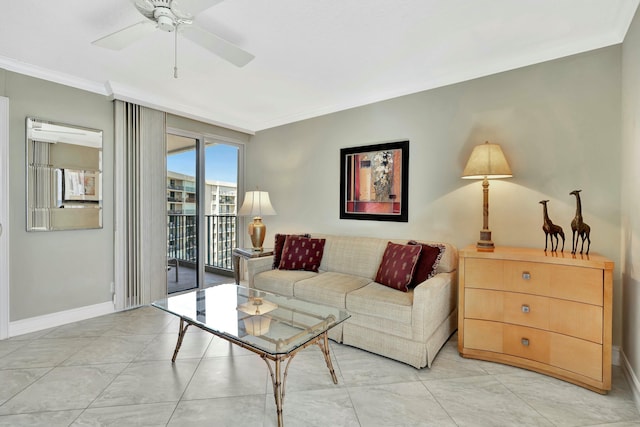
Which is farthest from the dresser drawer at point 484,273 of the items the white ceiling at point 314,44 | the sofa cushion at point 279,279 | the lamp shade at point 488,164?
the white ceiling at point 314,44

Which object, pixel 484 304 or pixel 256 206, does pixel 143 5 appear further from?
pixel 484 304

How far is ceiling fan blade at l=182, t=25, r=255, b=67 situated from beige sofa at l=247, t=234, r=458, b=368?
1.90m

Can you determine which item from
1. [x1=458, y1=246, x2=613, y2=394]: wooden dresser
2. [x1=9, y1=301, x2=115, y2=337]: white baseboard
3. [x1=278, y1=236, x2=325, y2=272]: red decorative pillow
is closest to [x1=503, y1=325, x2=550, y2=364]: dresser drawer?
[x1=458, y1=246, x2=613, y2=394]: wooden dresser

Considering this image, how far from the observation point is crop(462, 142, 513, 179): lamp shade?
2.37 m

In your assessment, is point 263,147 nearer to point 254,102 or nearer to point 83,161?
point 254,102

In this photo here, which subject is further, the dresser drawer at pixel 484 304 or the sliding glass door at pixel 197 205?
the sliding glass door at pixel 197 205

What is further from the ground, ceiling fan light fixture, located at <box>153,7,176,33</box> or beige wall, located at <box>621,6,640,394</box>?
ceiling fan light fixture, located at <box>153,7,176,33</box>

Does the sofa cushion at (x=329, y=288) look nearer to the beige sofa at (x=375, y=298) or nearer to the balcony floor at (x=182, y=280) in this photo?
the beige sofa at (x=375, y=298)

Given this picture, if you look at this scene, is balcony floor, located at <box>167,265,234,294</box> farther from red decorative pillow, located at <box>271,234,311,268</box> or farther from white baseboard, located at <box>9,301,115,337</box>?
red decorative pillow, located at <box>271,234,311,268</box>

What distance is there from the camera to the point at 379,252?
310 centimetres

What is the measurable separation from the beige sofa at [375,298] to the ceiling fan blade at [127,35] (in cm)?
215

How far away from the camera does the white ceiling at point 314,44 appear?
76.8 inches

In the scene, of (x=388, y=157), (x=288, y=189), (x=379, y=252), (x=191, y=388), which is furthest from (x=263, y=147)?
(x=191, y=388)

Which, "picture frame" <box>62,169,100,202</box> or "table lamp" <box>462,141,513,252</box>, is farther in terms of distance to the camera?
"picture frame" <box>62,169,100,202</box>
